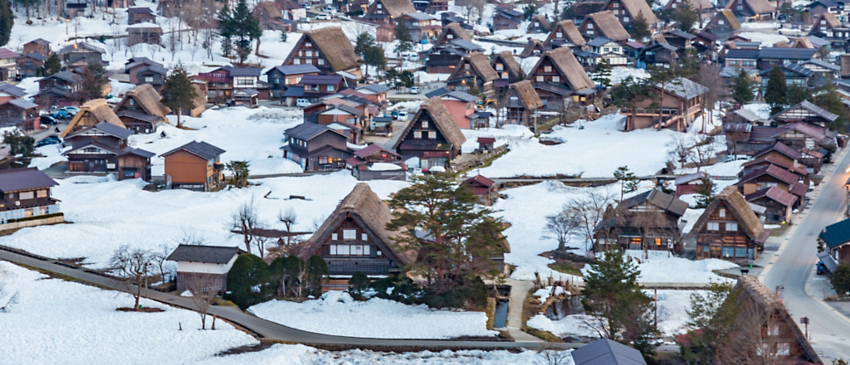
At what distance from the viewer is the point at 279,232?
1668 inches

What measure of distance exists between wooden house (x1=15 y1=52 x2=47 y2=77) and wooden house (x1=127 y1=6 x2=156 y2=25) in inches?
507

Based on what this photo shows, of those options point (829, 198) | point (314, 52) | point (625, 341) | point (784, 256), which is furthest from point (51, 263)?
point (314, 52)

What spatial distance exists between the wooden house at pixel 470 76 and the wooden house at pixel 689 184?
2670cm

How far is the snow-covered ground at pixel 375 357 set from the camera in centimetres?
2956

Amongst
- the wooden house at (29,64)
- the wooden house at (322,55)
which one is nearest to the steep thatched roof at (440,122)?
the wooden house at (322,55)

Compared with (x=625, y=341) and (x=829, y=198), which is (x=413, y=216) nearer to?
(x=625, y=341)

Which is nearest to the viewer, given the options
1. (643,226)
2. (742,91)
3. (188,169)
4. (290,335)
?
(290,335)

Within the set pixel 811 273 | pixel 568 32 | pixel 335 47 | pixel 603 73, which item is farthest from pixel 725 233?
pixel 568 32

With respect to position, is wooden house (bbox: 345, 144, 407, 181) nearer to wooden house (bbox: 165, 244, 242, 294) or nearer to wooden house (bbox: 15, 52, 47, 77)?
wooden house (bbox: 165, 244, 242, 294)

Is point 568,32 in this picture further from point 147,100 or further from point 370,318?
point 370,318

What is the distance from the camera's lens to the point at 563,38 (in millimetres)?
83625

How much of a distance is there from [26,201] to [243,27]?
38.8 metres

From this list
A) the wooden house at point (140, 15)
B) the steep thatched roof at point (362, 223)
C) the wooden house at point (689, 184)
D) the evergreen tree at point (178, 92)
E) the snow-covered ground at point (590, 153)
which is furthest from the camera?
the wooden house at point (140, 15)

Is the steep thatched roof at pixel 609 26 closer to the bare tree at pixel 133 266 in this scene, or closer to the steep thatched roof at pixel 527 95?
the steep thatched roof at pixel 527 95
